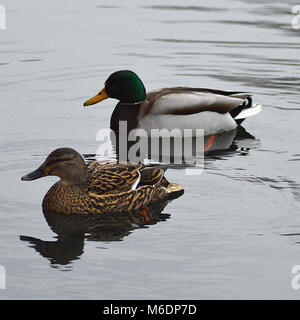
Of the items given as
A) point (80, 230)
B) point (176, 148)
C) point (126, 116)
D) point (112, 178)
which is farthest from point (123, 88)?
point (80, 230)

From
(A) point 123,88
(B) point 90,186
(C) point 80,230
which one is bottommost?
(C) point 80,230

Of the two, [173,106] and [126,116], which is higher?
[173,106]

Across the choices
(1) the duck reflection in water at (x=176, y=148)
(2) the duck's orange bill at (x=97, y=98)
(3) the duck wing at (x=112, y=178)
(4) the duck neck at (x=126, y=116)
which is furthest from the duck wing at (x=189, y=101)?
(3) the duck wing at (x=112, y=178)

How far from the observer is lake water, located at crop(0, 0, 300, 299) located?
6.73m

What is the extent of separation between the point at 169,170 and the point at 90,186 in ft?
4.94

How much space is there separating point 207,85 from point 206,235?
6.13 meters

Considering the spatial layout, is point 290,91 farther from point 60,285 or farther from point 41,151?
point 60,285

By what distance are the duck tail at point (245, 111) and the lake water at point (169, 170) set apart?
192mm

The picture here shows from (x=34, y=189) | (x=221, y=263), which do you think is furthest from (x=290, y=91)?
(x=221, y=263)

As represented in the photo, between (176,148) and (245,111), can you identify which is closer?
(176,148)

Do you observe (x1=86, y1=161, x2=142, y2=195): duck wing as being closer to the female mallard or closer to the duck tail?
the female mallard

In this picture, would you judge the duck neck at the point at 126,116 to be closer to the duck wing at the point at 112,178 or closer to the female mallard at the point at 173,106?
the female mallard at the point at 173,106

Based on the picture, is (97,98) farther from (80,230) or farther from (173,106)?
(80,230)

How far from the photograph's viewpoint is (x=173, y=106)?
11.3 m
